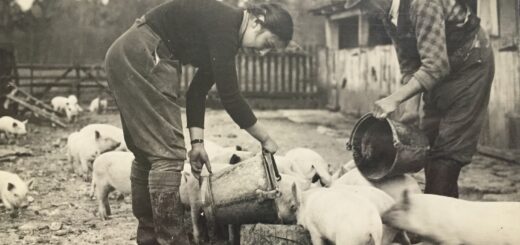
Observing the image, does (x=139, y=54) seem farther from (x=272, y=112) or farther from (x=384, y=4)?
(x=272, y=112)

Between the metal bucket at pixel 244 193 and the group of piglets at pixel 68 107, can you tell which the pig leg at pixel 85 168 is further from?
the group of piglets at pixel 68 107

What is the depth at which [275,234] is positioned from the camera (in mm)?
3086

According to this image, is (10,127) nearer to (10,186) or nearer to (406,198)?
(10,186)

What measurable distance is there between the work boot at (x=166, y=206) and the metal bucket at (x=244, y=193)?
0.39m

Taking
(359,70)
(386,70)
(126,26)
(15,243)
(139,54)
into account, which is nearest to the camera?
(139,54)

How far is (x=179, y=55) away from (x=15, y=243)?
1.70 m

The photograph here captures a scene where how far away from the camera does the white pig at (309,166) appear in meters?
3.87

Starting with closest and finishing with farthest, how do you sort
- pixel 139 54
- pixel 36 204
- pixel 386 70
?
pixel 139 54 < pixel 36 204 < pixel 386 70

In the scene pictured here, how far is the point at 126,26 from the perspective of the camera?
14.8 meters

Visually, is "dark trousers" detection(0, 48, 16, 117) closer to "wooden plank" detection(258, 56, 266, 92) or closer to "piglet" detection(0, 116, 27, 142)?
"piglet" detection(0, 116, 27, 142)

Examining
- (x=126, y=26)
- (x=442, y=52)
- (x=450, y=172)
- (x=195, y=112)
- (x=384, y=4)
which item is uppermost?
(x=126, y=26)

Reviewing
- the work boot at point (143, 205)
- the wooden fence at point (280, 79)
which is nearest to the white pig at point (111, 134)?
the work boot at point (143, 205)

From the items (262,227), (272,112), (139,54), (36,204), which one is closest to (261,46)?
(139,54)

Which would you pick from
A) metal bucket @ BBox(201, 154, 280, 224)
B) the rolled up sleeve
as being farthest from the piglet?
the rolled up sleeve
